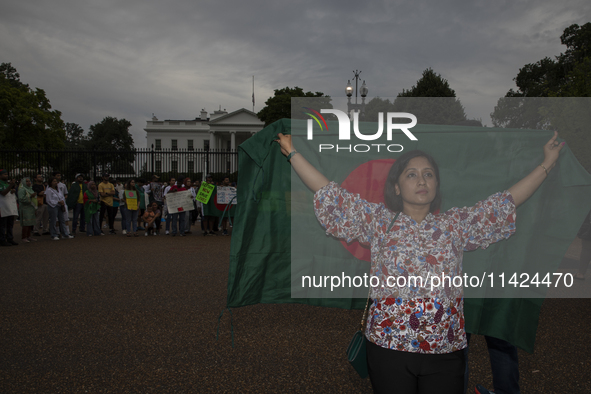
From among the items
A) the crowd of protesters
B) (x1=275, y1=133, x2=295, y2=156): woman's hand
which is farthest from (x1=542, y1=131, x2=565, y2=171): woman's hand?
the crowd of protesters

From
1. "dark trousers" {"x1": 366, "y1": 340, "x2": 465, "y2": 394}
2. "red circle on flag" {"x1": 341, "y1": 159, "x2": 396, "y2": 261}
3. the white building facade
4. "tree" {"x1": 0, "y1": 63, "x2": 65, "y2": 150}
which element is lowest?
"dark trousers" {"x1": 366, "y1": 340, "x2": 465, "y2": 394}

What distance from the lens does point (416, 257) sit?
1954 millimetres

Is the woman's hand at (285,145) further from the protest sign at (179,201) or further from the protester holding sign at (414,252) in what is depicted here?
the protest sign at (179,201)

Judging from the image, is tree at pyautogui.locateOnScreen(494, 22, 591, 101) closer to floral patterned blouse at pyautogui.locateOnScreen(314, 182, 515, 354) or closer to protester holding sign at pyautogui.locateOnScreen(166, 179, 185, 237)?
protester holding sign at pyautogui.locateOnScreen(166, 179, 185, 237)

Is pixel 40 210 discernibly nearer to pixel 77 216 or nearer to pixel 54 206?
pixel 77 216

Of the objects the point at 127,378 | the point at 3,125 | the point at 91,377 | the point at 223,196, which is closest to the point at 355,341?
the point at 127,378

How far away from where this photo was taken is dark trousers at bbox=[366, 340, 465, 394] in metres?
1.85

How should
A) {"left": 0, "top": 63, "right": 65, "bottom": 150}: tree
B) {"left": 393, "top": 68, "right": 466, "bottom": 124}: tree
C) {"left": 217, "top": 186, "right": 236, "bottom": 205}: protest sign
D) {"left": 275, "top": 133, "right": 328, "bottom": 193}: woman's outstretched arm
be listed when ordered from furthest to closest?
1. {"left": 393, "top": 68, "right": 466, "bottom": 124}: tree
2. {"left": 0, "top": 63, "right": 65, "bottom": 150}: tree
3. {"left": 217, "top": 186, "right": 236, "bottom": 205}: protest sign
4. {"left": 275, "top": 133, "right": 328, "bottom": 193}: woman's outstretched arm

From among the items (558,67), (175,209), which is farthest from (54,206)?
(558,67)

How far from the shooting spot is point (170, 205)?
39.5ft

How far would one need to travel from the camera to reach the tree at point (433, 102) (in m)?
35.1

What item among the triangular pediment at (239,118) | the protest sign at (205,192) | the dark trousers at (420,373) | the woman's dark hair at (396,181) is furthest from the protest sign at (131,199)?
the triangular pediment at (239,118)

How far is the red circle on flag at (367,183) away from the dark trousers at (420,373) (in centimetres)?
99

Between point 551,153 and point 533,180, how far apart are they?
0.33 m
